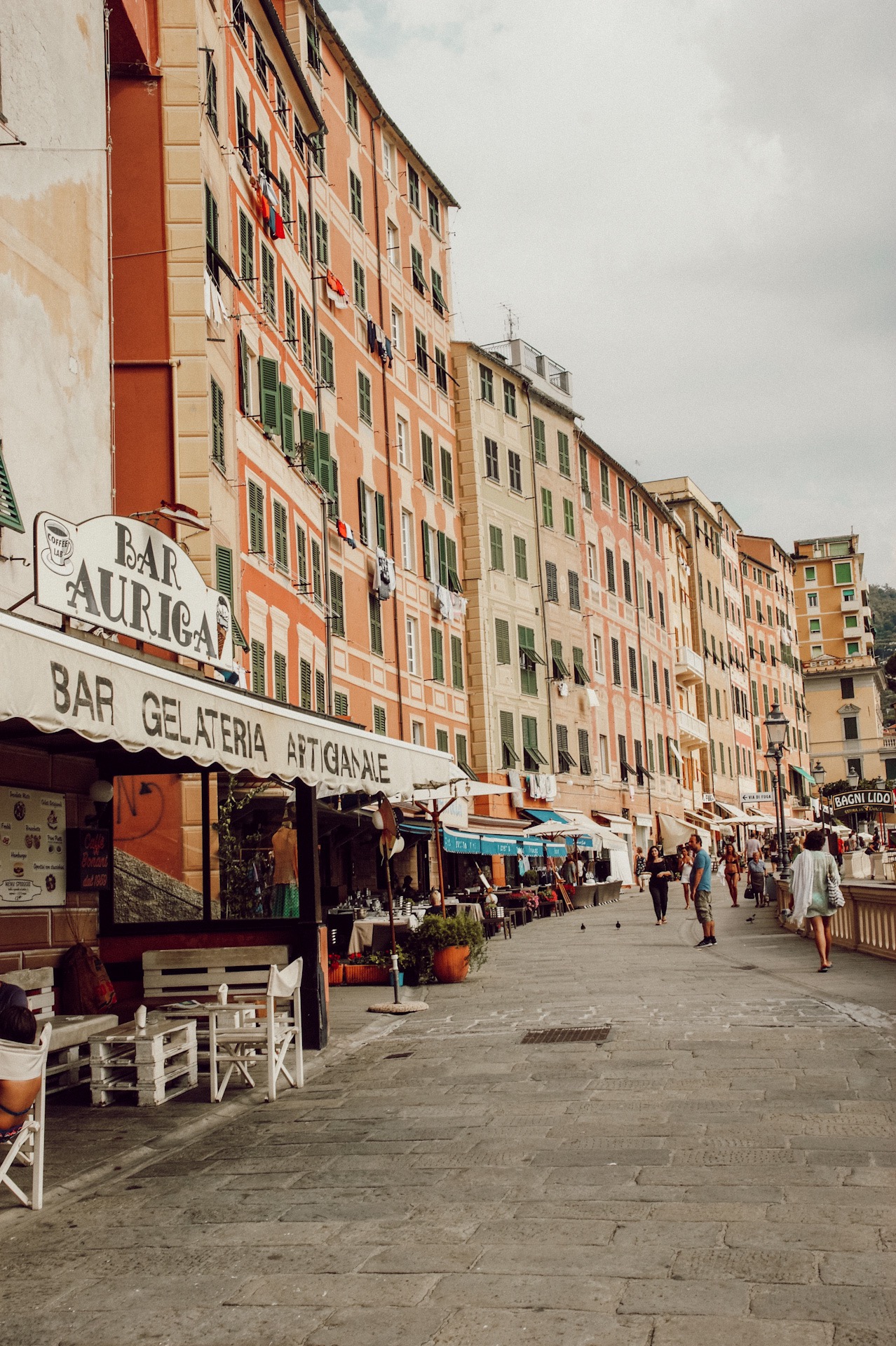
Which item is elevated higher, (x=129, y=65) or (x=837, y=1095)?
(x=129, y=65)

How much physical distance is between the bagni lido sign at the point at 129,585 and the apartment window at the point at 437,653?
78.4ft

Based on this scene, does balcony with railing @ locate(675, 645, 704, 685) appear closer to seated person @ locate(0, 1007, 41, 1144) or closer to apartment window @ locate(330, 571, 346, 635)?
apartment window @ locate(330, 571, 346, 635)

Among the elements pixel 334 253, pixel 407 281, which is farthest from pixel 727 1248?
pixel 407 281

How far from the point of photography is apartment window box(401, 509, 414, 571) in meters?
36.1

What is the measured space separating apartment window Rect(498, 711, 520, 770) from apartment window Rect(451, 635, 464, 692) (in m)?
1.93

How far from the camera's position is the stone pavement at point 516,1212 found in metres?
4.86

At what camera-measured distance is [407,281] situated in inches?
1526

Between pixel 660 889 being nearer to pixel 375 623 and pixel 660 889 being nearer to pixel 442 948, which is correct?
pixel 375 623

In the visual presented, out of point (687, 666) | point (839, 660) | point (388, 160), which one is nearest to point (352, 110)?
point (388, 160)

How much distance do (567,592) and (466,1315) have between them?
145 ft

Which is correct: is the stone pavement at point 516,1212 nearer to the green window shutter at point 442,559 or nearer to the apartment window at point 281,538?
the apartment window at point 281,538

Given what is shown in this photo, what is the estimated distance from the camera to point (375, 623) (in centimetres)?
3275

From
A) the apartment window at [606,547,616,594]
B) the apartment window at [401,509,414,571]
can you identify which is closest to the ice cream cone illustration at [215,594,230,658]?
the apartment window at [401,509,414,571]

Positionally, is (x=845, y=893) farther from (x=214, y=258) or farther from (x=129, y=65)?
(x=129, y=65)
